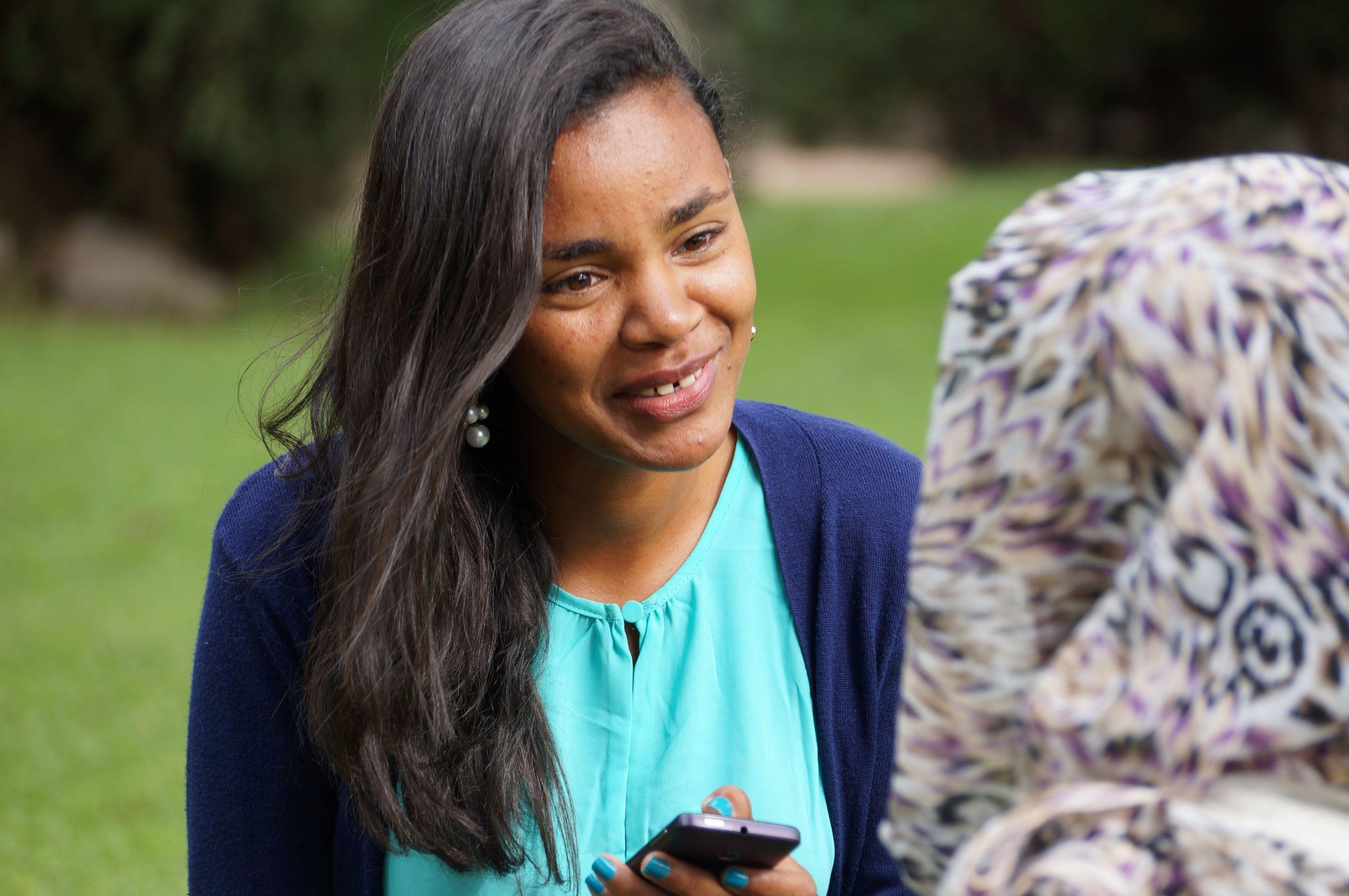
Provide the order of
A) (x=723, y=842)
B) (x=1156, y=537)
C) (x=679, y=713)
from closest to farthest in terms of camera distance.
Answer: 1. (x=1156, y=537)
2. (x=723, y=842)
3. (x=679, y=713)

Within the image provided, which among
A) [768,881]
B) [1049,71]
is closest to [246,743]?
[768,881]

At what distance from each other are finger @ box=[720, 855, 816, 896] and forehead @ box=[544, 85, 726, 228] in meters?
0.80

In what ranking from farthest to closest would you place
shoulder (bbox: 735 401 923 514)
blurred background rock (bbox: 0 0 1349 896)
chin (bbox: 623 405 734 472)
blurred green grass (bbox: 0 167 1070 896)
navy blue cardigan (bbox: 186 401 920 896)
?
1. blurred background rock (bbox: 0 0 1349 896)
2. blurred green grass (bbox: 0 167 1070 896)
3. shoulder (bbox: 735 401 923 514)
4. navy blue cardigan (bbox: 186 401 920 896)
5. chin (bbox: 623 405 734 472)

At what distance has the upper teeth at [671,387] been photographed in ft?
6.23

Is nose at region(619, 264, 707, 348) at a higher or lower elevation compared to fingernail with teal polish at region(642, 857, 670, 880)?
higher

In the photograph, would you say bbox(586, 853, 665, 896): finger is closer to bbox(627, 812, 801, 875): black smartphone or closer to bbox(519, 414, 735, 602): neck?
bbox(627, 812, 801, 875): black smartphone

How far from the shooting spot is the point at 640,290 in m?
1.85

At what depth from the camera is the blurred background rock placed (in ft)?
15.3

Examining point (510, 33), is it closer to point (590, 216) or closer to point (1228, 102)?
point (590, 216)

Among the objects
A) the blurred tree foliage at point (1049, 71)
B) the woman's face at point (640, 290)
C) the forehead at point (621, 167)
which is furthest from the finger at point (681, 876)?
the blurred tree foliage at point (1049, 71)

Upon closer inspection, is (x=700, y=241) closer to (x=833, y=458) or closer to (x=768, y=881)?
(x=833, y=458)

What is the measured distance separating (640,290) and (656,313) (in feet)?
0.12

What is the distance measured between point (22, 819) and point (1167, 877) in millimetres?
3950

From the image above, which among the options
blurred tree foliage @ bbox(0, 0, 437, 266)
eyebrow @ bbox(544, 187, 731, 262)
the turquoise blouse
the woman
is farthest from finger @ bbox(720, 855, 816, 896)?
blurred tree foliage @ bbox(0, 0, 437, 266)
